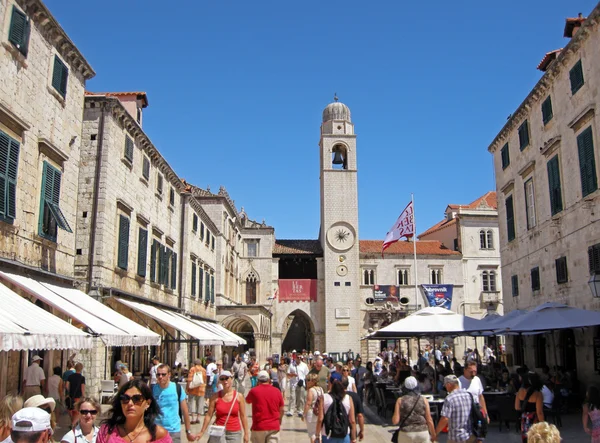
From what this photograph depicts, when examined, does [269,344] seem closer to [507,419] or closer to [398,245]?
[398,245]

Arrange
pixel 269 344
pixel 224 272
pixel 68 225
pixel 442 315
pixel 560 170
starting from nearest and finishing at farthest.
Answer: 1. pixel 68 225
2. pixel 442 315
3. pixel 560 170
4. pixel 224 272
5. pixel 269 344

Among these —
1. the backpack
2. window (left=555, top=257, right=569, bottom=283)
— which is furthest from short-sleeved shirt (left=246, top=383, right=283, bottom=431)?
window (left=555, top=257, right=569, bottom=283)

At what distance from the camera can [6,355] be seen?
1202 cm

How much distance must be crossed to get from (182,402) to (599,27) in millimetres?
13298

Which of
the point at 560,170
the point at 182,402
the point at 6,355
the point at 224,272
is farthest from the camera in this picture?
the point at 224,272

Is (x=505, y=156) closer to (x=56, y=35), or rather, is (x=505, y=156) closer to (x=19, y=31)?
(x=56, y=35)

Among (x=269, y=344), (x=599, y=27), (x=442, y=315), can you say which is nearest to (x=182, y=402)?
(x=442, y=315)

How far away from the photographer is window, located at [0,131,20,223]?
36.9 feet

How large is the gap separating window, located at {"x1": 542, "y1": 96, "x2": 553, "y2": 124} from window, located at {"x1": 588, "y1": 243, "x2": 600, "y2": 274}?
4.68 metres

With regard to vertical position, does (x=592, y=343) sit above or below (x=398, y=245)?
below

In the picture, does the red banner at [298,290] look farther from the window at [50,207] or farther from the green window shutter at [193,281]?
the window at [50,207]

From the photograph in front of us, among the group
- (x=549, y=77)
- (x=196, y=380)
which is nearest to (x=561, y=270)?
(x=549, y=77)

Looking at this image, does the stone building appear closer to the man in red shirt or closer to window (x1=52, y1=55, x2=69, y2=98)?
the man in red shirt

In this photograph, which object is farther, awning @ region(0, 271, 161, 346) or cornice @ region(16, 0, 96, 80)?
cornice @ region(16, 0, 96, 80)
